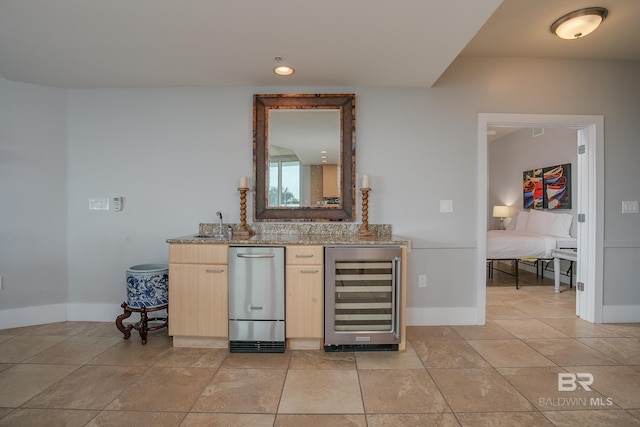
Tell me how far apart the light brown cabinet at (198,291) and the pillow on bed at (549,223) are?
5.01 meters

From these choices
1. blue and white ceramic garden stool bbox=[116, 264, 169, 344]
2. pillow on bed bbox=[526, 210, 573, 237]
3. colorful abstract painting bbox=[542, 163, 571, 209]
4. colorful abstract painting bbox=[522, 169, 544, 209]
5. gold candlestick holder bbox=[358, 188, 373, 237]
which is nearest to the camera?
blue and white ceramic garden stool bbox=[116, 264, 169, 344]

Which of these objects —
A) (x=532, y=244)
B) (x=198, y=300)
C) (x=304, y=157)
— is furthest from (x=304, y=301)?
(x=532, y=244)

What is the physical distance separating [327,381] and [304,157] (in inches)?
74.5

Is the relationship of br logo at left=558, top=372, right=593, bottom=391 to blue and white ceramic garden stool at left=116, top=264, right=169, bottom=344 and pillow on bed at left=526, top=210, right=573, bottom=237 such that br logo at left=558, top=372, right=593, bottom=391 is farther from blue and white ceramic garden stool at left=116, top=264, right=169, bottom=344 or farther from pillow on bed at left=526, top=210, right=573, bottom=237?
pillow on bed at left=526, top=210, right=573, bottom=237

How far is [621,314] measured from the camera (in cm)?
306

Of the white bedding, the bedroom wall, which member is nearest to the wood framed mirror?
the white bedding

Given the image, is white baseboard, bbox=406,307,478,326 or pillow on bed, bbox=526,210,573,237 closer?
white baseboard, bbox=406,307,478,326

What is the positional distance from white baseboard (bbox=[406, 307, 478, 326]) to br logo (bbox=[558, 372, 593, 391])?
93cm

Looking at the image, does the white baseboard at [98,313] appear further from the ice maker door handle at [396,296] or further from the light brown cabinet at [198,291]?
the ice maker door handle at [396,296]

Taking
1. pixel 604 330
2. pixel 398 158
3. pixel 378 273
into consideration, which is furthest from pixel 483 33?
pixel 604 330

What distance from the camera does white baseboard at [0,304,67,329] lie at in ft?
9.61

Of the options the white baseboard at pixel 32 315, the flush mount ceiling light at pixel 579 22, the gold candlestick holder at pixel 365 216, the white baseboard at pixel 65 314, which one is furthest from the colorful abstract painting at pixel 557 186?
the white baseboard at pixel 32 315

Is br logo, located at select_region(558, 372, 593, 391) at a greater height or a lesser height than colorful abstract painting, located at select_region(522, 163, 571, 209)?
lesser

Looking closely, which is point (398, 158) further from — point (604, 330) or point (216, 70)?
point (604, 330)
